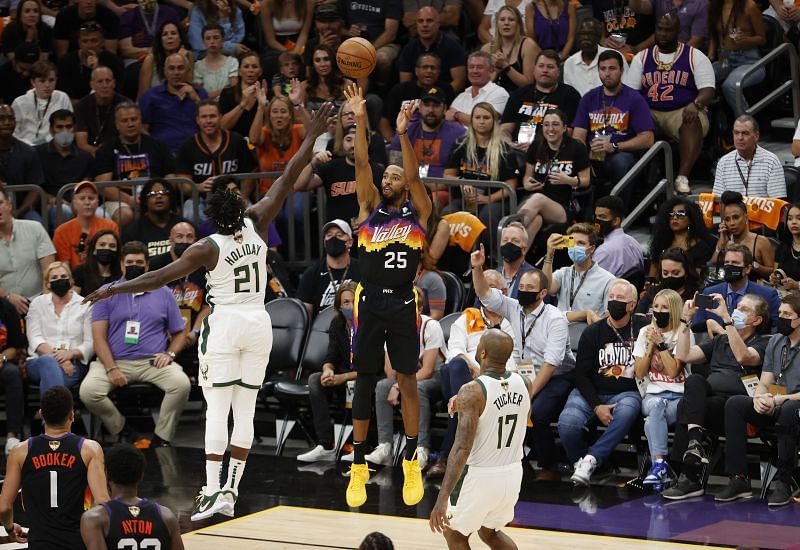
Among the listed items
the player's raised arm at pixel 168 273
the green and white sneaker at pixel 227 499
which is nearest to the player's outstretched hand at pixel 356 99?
the player's raised arm at pixel 168 273

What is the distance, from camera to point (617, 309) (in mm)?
11336

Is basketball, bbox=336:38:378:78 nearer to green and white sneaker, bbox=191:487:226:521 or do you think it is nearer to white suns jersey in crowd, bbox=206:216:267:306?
white suns jersey in crowd, bbox=206:216:267:306

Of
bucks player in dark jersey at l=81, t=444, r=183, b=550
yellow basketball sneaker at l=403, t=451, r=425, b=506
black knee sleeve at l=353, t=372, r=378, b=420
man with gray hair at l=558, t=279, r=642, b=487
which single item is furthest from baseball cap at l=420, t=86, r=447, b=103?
bucks player in dark jersey at l=81, t=444, r=183, b=550

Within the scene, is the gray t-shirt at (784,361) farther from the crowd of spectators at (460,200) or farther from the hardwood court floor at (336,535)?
the hardwood court floor at (336,535)

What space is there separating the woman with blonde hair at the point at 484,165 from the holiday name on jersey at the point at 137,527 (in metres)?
6.31

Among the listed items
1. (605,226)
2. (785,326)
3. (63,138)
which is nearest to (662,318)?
(785,326)

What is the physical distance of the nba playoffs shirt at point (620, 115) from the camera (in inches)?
526

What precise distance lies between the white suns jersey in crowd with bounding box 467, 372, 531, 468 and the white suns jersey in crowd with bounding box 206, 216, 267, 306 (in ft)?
6.69

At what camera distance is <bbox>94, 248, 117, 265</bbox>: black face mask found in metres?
12.9

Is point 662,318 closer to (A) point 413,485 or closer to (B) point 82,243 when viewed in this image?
(A) point 413,485

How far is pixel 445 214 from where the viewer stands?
13.0 m

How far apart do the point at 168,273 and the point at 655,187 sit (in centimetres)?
590

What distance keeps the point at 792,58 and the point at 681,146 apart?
1476 mm

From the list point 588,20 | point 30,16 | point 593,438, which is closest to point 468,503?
point 593,438
